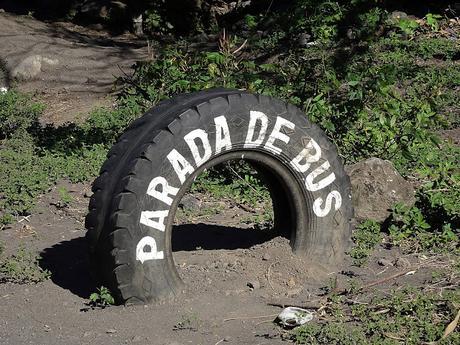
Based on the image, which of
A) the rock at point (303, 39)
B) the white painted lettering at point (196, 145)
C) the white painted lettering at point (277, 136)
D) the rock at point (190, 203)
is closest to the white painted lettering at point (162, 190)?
the white painted lettering at point (196, 145)

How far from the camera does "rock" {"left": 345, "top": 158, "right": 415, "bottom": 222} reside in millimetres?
7348

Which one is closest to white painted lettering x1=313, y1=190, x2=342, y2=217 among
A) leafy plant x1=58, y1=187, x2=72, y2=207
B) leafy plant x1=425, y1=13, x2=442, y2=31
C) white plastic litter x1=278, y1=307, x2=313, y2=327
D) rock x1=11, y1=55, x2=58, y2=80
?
white plastic litter x1=278, y1=307, x2=313, y2=327

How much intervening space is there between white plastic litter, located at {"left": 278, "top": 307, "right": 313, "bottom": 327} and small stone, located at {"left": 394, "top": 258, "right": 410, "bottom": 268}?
1225mm

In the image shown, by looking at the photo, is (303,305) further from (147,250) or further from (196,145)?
(196,145)

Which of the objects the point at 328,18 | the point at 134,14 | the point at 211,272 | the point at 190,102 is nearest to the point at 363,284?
the point at 211,272

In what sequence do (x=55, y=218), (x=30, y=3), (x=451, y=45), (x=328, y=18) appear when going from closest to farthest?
(x=55, y=218)
(x=328, y=18)
(x=451, y=45)
(x=30, y=3)

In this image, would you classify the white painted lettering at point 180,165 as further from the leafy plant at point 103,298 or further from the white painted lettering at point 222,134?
the leafy plant at point 103,298

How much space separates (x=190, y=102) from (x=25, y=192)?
2853 millimetres

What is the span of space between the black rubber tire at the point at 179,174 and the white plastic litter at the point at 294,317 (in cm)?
80

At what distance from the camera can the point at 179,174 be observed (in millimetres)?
5820

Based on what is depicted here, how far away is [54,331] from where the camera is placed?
18.1 ft

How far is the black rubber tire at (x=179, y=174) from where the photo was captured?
5.66m

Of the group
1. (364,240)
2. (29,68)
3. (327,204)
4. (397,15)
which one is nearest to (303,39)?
(397,15)

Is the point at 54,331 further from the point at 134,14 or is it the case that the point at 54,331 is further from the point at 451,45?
the point at 134,14
